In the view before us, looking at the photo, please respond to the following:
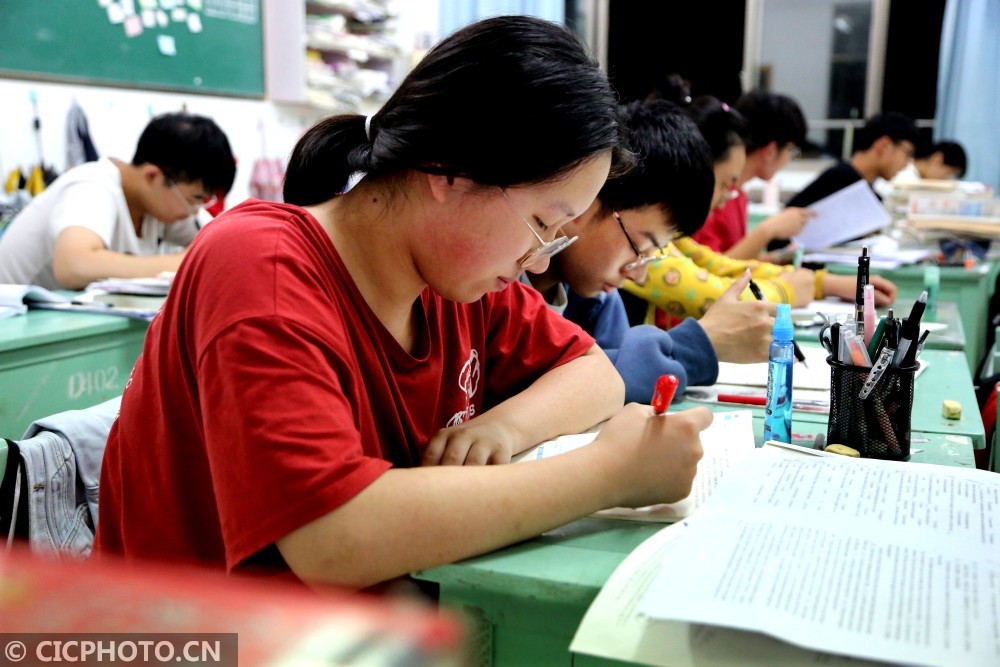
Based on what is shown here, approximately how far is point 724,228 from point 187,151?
74.4 inches

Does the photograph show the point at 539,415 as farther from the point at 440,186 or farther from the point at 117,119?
the point at 117,119

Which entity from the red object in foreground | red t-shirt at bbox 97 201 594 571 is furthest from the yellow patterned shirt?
the red object in foreground

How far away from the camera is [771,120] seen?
3.29m

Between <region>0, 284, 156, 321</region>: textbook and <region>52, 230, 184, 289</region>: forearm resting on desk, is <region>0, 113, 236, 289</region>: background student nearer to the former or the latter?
<region>52, 230, 184, 289</region>: forearm resting on desk

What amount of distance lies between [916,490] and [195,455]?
674mm

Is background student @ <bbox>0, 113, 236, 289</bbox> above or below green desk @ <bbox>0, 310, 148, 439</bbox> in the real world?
above

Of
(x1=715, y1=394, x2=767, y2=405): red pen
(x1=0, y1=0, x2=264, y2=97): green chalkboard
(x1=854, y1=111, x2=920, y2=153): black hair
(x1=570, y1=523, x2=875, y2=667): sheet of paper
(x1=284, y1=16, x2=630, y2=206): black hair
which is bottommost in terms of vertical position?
(x1=715, y1=394, x2=767, y2=405): red pen

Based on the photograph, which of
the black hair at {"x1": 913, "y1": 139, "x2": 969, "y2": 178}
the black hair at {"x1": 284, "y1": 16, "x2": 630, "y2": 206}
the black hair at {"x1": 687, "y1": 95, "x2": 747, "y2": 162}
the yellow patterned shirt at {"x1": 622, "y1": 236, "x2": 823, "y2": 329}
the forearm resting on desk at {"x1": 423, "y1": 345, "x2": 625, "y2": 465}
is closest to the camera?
the black hair at {"x1": 284, "y1": 16, "x2": 630, "y2": 206}

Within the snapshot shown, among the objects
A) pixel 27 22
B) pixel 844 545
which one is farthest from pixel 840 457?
pixel 27 22

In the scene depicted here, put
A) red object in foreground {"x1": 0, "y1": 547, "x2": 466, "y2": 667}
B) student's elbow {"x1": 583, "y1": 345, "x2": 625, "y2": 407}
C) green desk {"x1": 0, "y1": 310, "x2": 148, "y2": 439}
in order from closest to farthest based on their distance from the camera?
red object in foreground {"x1": 0, "y1": 547, "x2": 466, "y2": 667}, student's elbow {"x1": 583, "y1": 345, "x2": 625, "y2": 407}, green desk {"x1": 0, "y1": 310, "x2": 148, "y2": 439}

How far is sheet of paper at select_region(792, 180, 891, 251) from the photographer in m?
3.08

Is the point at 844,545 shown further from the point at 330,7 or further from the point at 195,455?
the point at 330,7

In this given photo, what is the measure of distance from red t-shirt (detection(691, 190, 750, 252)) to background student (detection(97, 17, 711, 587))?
221cm

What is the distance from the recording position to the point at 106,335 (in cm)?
205
